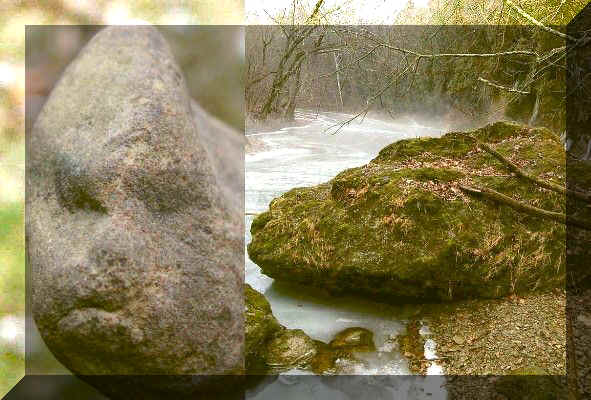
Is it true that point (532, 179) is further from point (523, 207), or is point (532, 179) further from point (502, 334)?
point (502, 334)

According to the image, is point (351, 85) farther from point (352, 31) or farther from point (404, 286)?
point (404, 286)

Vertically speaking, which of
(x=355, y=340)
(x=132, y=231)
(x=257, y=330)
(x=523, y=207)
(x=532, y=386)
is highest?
(x=132, y=231)

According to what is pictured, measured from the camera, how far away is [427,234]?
136 inches

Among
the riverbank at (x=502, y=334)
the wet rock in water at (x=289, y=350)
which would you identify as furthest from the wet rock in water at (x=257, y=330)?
the riverbank at (x=502, y=334)

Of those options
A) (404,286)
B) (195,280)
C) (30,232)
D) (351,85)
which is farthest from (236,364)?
(351,85)

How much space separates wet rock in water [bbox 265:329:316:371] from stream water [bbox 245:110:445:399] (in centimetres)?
7

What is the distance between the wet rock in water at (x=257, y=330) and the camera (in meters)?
2.71

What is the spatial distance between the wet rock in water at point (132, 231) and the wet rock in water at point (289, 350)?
1.47 ft

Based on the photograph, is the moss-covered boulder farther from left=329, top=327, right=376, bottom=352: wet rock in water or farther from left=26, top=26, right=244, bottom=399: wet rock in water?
left=26, top=26, right=244, bottom=399: wet rock in water

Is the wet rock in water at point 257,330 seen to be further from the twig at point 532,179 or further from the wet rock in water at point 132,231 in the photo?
the twig at point 532,179

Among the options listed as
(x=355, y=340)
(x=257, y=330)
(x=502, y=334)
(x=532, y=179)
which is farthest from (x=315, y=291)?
(x=532, y=179)

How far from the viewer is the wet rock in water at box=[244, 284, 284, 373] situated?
2713 mm

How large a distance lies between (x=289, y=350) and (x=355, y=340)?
0.48 meters

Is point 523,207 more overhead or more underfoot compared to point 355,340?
more overhead
